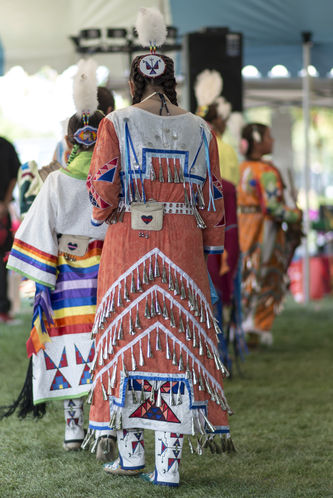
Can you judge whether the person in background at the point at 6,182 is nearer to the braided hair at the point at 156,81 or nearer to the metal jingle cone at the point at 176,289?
the braided hair at the point at 156,81

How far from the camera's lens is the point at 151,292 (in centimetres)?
251

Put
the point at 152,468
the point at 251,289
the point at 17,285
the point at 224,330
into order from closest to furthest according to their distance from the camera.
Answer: the point at 152,468 → the point at 224,330 → the point at 251,289 → the point at 17,285

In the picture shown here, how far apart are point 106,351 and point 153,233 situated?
383 mm

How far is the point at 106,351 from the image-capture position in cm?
252

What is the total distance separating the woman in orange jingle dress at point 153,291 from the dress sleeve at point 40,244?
398mm

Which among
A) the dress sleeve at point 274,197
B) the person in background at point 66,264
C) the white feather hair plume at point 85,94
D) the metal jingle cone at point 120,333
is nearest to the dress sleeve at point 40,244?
the person in background at point 66,264

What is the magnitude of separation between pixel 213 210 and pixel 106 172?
36 centimetres

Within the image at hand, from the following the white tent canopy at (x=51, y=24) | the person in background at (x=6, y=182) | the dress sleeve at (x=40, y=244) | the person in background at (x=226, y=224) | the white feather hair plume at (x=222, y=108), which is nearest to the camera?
the dress sleeve at (x=40, y=244)

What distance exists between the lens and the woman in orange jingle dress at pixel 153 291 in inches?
98.0

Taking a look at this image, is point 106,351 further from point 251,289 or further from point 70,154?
point 251,289

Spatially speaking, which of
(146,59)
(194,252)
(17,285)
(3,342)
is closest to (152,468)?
(194,252)

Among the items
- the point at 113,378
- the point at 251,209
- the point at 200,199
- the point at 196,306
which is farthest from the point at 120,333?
the point at 251,209

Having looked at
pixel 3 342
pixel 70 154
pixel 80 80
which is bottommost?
pixel 3 342

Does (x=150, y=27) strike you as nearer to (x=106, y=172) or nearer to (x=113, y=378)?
(x=106, y=172)
